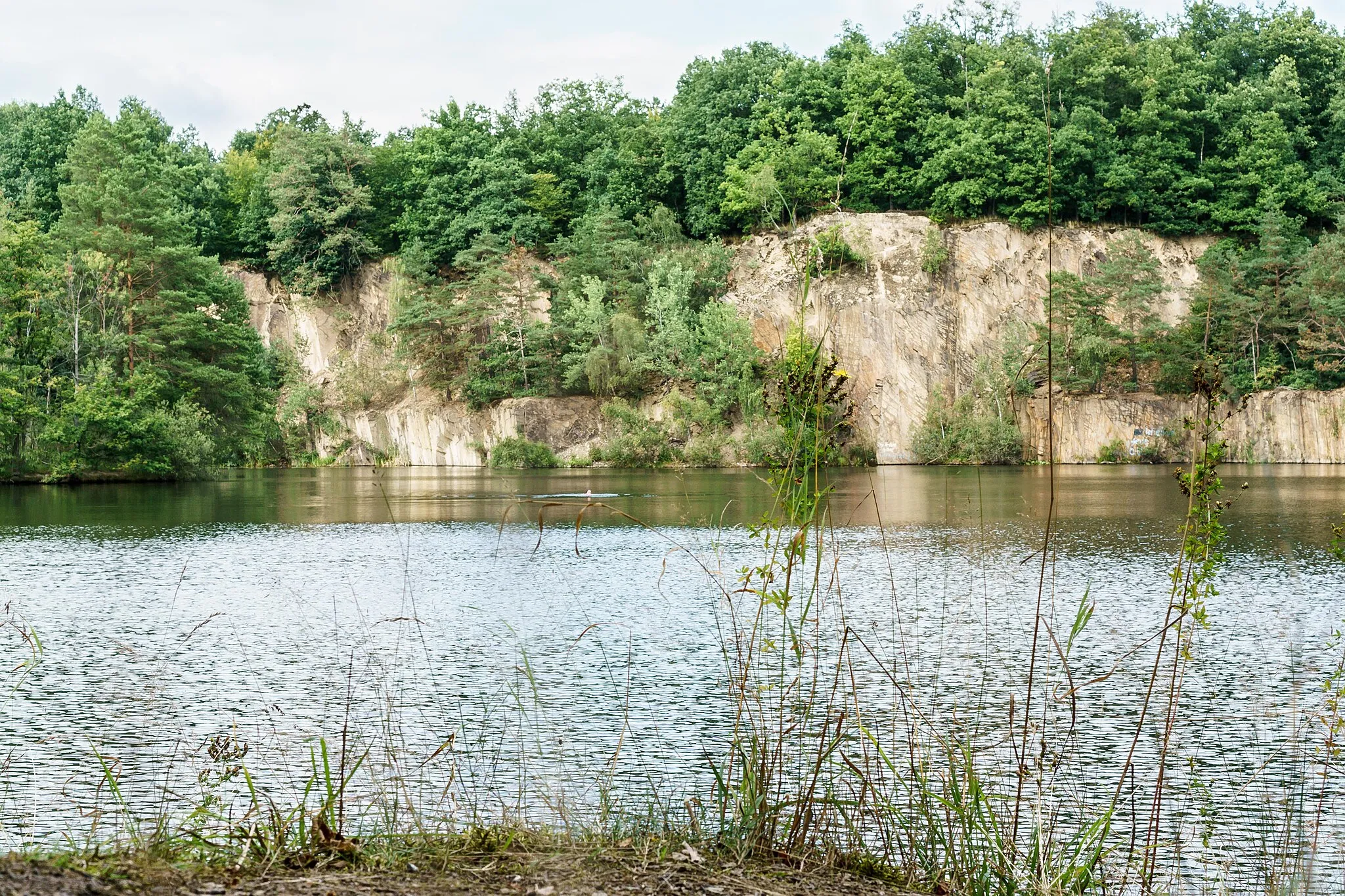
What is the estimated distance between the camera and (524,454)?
80.6 metres

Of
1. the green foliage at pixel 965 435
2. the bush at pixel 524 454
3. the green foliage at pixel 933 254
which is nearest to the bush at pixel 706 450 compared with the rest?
the bush at pixel 524 454

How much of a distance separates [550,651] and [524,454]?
64.9 m

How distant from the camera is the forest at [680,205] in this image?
61906 millimetres

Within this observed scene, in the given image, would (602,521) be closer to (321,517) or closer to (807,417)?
(321,517)

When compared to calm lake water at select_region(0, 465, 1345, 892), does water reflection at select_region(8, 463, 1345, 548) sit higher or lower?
higher

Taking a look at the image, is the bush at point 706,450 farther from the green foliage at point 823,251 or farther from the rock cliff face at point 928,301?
the green foliage at point 823,251

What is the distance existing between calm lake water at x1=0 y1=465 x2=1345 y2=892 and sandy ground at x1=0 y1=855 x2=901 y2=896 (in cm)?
88

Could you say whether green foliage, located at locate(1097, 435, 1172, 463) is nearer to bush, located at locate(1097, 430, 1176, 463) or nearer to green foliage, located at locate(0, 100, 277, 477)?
bush, located at locate(1097, 430, 1176, 463)

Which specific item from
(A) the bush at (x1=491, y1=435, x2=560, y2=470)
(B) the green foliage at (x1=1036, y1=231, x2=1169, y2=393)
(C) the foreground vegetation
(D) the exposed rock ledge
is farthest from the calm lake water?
(A) the bush at (x1=491, y1=435, x2=560, y2=470)

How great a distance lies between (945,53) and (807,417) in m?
86.2

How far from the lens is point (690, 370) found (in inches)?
3098

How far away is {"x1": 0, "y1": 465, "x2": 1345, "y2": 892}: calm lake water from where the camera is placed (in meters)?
9.05

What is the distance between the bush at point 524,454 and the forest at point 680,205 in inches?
184

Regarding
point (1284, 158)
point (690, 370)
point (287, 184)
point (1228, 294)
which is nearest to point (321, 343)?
point (287, 184)
